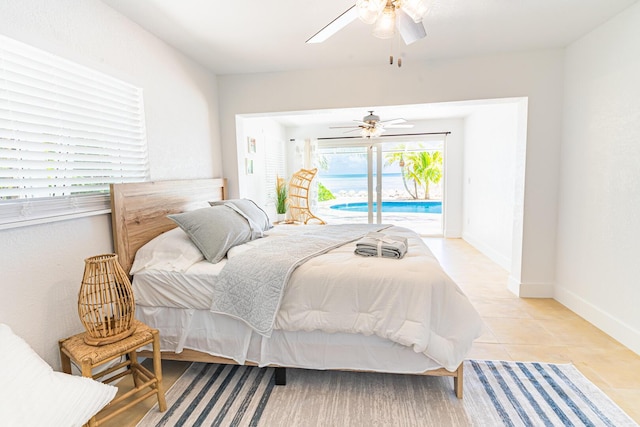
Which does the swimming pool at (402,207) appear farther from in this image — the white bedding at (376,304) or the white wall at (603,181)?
the white bedding at (376,304)

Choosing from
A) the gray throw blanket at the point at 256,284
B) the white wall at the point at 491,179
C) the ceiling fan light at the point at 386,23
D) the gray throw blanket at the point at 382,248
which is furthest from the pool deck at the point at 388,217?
the ceiling fan light at the point at 386,23

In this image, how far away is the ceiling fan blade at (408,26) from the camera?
5.68 feet

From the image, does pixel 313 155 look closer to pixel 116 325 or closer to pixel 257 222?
pixel 257 222

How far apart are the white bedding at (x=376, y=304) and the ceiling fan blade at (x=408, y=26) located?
133 cm

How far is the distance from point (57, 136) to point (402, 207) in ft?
20.1

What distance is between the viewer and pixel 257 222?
2.91 m

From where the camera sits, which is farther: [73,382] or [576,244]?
[576,244]

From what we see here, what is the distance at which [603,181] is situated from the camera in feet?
8.59

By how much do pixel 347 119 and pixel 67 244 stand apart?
498 cm

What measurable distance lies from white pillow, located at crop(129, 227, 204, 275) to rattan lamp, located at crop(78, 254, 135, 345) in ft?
1.15

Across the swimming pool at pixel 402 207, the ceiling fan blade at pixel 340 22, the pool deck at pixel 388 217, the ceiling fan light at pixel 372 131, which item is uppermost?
the ceiling fan blade at pixel 340 22

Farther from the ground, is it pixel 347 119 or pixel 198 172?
pixel 347 119

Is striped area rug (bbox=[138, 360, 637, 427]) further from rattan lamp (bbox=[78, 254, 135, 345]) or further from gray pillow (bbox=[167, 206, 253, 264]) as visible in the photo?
gray pillow (bbox=[167, 206, 253, 264])

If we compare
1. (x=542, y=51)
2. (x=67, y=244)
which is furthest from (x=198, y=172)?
(x=542, y=51)
